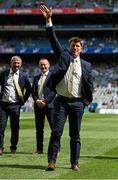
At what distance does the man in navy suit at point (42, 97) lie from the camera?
40.9 feet

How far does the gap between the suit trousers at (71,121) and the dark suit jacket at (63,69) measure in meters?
0.20

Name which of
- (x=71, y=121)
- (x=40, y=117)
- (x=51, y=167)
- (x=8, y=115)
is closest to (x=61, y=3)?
(x=40, y=117)

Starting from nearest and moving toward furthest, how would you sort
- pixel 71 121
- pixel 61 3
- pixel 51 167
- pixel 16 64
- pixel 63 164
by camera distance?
pixel 51 167
pixel 71 121
pixel 63 164
pixel 16 64
pixel 61 3

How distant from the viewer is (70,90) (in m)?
9.66

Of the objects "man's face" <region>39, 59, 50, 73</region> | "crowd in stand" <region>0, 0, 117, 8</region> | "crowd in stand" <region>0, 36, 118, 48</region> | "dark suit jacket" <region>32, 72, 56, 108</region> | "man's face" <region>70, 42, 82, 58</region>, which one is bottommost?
"crowd in stand" <region>0, 36, 118, 48</region>

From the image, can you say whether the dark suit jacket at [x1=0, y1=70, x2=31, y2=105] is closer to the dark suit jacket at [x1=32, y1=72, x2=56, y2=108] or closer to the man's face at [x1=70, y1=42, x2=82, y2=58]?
the dark suit jacket at [x1=32, y1=72, x2=56, y2=108]

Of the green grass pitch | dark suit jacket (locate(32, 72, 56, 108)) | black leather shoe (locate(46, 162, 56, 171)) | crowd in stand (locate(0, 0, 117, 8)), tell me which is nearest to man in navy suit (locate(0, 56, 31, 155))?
dark suit jacket (locate(32, 72, 56, 108))

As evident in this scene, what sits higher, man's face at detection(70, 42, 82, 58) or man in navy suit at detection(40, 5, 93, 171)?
man's face at detection(70, 42, 82, 58)

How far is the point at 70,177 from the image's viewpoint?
8.82 meters

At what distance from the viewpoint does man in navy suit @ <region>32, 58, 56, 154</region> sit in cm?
1247

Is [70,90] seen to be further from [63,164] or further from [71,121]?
[63,164]

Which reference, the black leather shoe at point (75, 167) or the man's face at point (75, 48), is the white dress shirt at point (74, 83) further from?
the black leather shoe at point (75, 167)

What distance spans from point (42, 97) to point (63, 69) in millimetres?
3169

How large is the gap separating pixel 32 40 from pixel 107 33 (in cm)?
924
